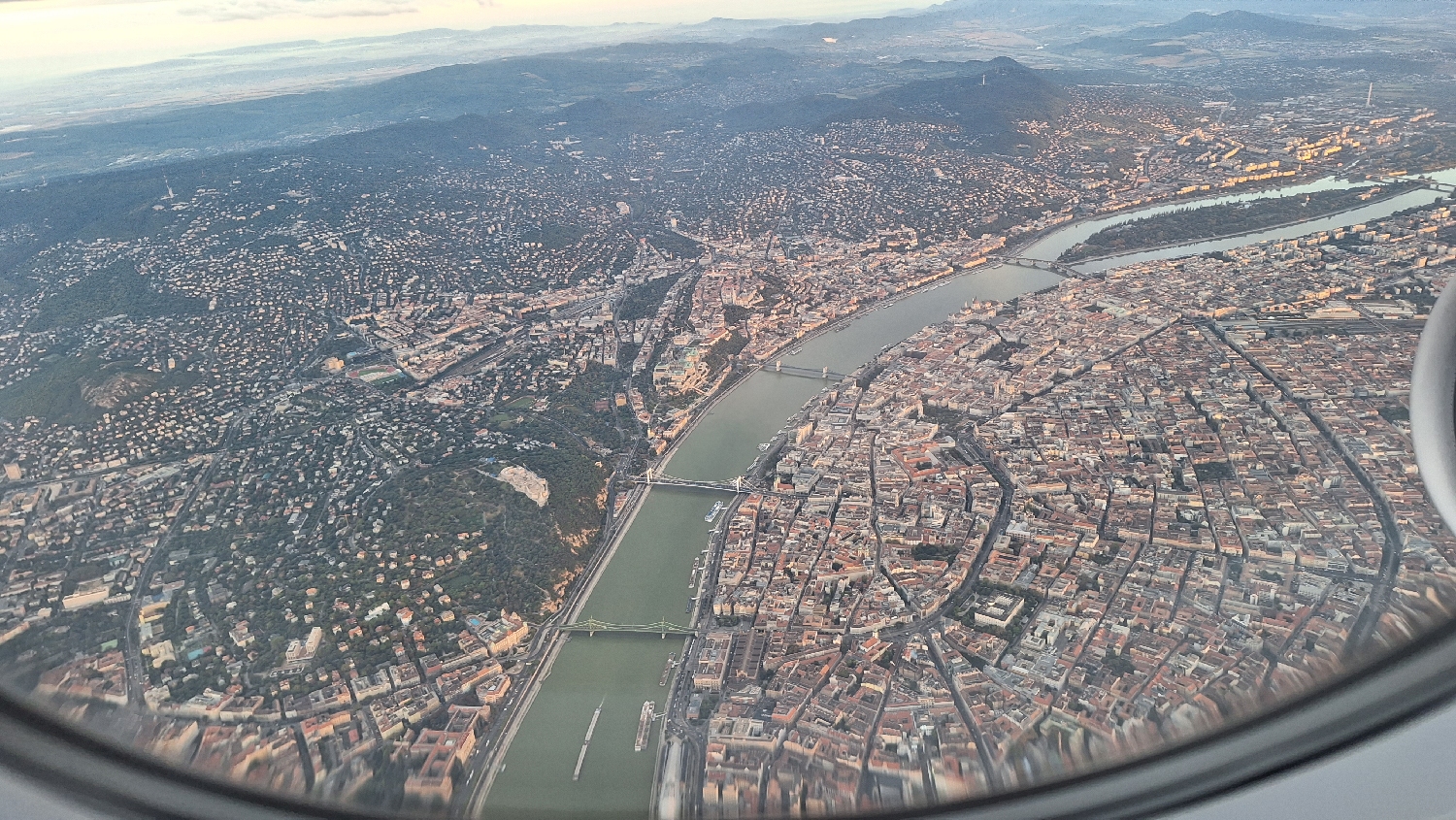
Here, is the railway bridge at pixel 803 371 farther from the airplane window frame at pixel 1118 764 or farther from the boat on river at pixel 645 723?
the airplane window frame at pixel 1118 764

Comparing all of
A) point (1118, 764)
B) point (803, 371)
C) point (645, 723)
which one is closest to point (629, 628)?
point (645, 723)

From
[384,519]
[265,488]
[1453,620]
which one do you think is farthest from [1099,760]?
[265,488]

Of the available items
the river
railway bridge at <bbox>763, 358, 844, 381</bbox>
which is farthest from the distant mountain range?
railway bridge at <bbox>763, 358, 844, 381</bbox>

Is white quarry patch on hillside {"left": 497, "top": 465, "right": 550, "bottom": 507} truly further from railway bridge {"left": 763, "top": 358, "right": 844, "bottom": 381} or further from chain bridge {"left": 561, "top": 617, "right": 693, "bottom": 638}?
railway bridge {"left": 763, "top": 358, "right": 844, "bottom": 381}

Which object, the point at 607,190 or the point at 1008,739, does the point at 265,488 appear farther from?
the point at 607,190

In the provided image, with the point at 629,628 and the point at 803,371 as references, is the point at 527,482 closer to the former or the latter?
the point at 629,628

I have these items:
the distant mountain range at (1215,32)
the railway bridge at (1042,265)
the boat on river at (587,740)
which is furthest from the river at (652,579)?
the distant mountain range at (1215,32)
